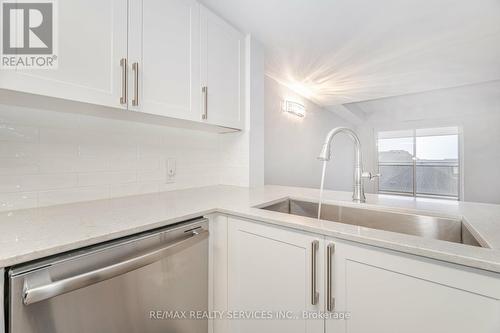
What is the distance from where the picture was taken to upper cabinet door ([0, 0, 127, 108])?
806 millimetres

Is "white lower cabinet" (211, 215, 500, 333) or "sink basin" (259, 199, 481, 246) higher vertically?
"sink basin" (259, 199, 481, 246)

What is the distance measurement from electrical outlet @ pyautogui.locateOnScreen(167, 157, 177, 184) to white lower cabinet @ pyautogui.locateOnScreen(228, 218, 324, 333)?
71cm

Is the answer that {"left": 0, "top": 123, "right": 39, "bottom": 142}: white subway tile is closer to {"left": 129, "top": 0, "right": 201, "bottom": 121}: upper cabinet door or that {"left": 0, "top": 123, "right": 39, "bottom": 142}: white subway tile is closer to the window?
{"left": 129, "top": 0, "right": 201, "bottom": 121}: upper cabinet door

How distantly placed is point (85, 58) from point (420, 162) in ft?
19.5

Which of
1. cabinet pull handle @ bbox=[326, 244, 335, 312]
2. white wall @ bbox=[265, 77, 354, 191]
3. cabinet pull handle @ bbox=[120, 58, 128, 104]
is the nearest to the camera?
cabinet pull handle @ bbox=[326, 244, 335, 312]

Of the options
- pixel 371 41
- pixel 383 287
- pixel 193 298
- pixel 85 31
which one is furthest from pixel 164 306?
pixel 371 41

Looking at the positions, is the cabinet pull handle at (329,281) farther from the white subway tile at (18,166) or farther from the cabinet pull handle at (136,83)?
the white subway tile at (18,166)

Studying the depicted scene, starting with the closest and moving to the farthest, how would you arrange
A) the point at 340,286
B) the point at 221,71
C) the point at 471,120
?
1. the point at 340,286
2. the point at 221,71
3. the point at 471,120

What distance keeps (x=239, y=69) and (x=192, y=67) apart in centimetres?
49

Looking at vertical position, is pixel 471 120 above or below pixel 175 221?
above

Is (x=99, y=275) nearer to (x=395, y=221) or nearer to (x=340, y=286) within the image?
(x=340, y=286)

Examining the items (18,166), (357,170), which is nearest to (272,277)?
(357,170)

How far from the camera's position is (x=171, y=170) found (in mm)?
1555

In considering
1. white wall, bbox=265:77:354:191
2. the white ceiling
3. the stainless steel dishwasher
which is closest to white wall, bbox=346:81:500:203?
white wall, bbox=265:77:354:191
